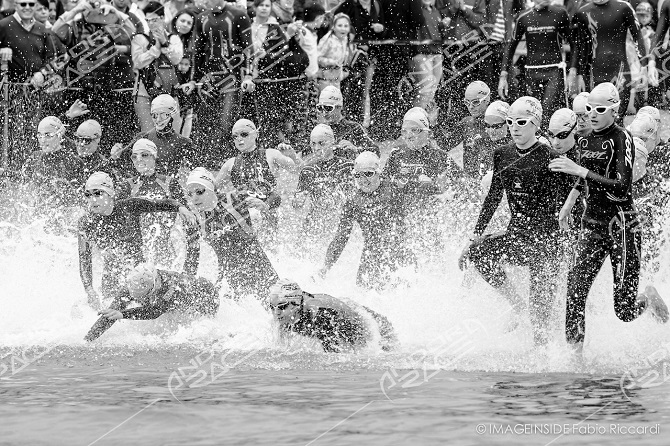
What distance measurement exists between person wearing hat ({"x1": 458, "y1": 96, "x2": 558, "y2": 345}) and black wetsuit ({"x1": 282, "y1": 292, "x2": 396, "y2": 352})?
98 centimetres

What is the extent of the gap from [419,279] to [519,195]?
2.86m

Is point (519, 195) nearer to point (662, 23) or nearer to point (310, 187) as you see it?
point (310, 187)

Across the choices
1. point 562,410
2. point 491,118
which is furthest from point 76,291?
point 562,410

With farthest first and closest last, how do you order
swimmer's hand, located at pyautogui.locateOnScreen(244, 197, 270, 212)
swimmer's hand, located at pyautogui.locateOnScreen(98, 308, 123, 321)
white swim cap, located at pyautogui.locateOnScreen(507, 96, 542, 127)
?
swimmer's hand, located at pyautogui.locateOnScreen(244, 197, 270, 212) < swimmer's hand, located at pyautogui.locateOnScreen(98, 308, 123, 321) < white swim cap, located at pyautogui.locateOnScreen(507, 96, 542, 127)

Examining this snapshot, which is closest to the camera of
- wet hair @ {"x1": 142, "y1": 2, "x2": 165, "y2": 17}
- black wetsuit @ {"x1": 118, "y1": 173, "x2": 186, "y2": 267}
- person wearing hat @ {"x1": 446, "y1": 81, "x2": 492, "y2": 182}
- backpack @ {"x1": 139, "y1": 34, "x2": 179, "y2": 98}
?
black wetsuit @ {"x1": 118, "y1": 173, "x2": 186, "y2": 267}

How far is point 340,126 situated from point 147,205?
3.18 meters

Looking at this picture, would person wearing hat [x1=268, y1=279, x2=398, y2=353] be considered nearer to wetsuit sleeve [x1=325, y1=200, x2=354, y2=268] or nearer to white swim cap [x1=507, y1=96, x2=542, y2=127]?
white swim cap [x1=507, y1=96, x2=542, y2=127]

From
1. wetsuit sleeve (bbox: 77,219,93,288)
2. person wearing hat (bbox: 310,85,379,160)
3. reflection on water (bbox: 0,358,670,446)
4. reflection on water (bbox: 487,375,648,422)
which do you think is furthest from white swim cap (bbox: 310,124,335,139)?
reflection on water (bbox: 487,375,648,422)

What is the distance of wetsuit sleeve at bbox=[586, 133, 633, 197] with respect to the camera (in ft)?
41.3

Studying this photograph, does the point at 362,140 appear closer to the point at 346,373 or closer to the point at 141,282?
the point at 141,282

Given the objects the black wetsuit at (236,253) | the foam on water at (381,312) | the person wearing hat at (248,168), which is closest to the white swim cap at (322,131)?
the person wearing hat at (248,168)

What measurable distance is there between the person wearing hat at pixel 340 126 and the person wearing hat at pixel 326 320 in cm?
443

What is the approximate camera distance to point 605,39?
1844cm

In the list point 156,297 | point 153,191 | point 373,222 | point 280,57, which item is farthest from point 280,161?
point 156,297
